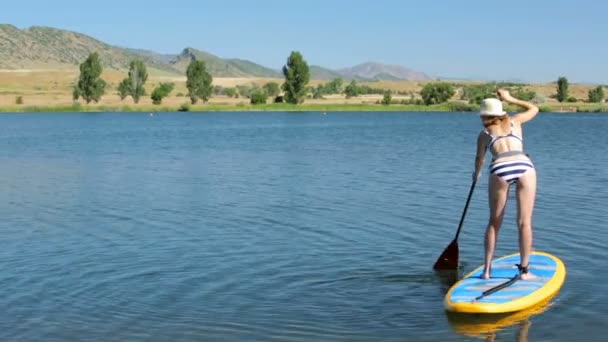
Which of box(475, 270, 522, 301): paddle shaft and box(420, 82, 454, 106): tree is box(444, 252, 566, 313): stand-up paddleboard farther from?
box(420, 82, 454, 106): tree

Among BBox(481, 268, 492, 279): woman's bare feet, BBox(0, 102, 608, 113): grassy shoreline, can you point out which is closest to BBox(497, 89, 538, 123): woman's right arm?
BBox(481, 268, 492, 279): woman's bare feet

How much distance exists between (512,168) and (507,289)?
1730 mm

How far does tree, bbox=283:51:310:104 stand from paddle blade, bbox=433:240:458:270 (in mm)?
115874

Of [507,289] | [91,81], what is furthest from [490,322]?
[91,81]

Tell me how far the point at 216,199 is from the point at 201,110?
103m

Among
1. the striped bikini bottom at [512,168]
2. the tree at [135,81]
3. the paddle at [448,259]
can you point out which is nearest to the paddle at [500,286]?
the striped bikini bottom at [512,168]

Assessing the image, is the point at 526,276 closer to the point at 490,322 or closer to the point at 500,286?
the point at 500,286

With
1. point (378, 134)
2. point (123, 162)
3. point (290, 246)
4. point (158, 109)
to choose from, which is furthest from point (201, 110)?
point (290, 246)

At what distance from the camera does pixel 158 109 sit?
126 metres

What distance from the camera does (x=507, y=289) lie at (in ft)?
37.4

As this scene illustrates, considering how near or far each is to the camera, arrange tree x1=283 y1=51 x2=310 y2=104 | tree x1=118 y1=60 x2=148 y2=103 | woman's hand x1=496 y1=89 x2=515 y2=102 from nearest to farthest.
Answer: woman's hand x1=496 y1=89 x2=515 y2=102 → tree x1=283 y1=51 x2=310 y2=104 → tree x1=118 y1=60 x2=148 y2=103

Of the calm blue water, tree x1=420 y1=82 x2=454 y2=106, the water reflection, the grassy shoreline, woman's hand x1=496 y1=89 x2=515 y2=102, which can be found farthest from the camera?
tree x1=420 y1=82 x2=454 y2=106

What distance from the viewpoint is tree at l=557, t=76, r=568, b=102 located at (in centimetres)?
14600

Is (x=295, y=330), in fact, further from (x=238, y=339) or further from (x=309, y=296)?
(x=309, y=296)
